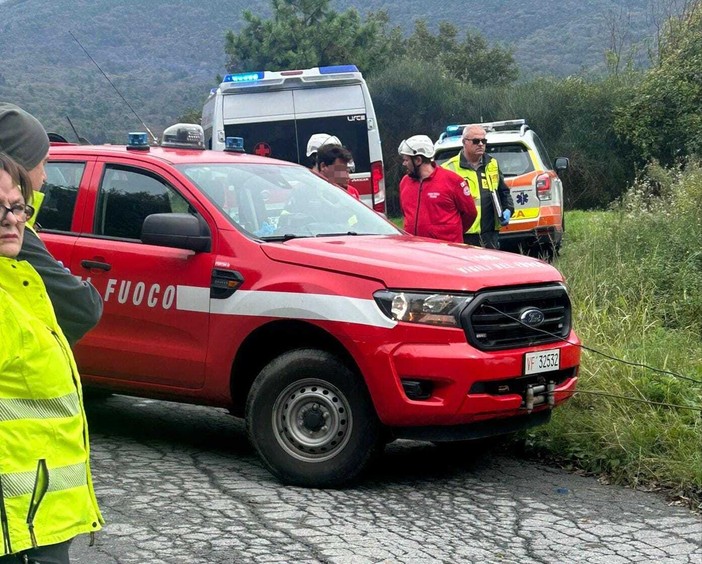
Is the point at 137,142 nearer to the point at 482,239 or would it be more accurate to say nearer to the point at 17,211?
the point at 482,239

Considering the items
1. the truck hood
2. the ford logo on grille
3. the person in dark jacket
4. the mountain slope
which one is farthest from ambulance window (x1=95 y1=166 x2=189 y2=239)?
the mountain slope

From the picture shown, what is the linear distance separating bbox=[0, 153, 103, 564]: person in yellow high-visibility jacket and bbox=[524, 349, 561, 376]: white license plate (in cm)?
346

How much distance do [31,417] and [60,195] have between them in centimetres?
458

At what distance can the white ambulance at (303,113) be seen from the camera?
49.3 feet

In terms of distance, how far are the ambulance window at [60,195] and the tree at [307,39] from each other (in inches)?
1927

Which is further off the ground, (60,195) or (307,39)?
(307,39)

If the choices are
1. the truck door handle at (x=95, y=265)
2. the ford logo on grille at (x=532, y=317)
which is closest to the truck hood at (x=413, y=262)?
the ford logo on grille at (x=532, y=317)

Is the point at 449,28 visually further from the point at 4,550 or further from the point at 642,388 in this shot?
the point at 4,550

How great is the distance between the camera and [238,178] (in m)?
6.80

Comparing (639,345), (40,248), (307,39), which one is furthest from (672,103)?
(307,39)

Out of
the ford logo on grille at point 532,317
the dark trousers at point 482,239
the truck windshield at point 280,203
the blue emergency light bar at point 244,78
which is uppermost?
the blue emergency light bar at point 244,78

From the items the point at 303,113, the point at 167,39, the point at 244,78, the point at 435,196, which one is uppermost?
the point at 167,39

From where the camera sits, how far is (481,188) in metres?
9.30

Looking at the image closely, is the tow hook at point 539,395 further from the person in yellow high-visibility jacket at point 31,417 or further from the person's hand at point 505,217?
the person in yellow high-visibility jacket at point 31,417
